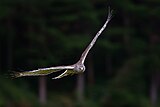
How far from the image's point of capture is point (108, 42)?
2617 cm

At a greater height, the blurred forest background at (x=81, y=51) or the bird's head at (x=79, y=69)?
the bird's head at (x=79, y=69)

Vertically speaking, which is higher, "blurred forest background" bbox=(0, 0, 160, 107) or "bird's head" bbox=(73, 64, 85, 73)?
"bird's head" bbox=(73, 64, 85, 73)

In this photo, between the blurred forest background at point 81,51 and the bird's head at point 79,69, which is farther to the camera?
the blurred forest background at point 81,51

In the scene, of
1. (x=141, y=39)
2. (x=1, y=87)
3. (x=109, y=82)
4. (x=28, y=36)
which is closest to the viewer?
(x=1, y=87)

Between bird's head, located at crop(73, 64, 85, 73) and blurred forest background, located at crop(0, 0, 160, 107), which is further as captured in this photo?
blurred forest background, located at crop(0, 0, 160, 107)

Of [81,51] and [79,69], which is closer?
[79,69]

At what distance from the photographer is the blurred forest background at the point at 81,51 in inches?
926

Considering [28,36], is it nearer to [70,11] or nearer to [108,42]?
[70,11]

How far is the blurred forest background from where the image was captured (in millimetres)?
23516

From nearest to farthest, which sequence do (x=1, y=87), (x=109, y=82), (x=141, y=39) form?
(x=1, y=87)
(x=109, y=82)
(x=141, y=39)

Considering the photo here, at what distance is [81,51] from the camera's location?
24.9 m

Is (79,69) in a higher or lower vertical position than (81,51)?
higher

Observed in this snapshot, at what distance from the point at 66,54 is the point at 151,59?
4.12 meters

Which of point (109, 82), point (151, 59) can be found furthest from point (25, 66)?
point (151, 59)
